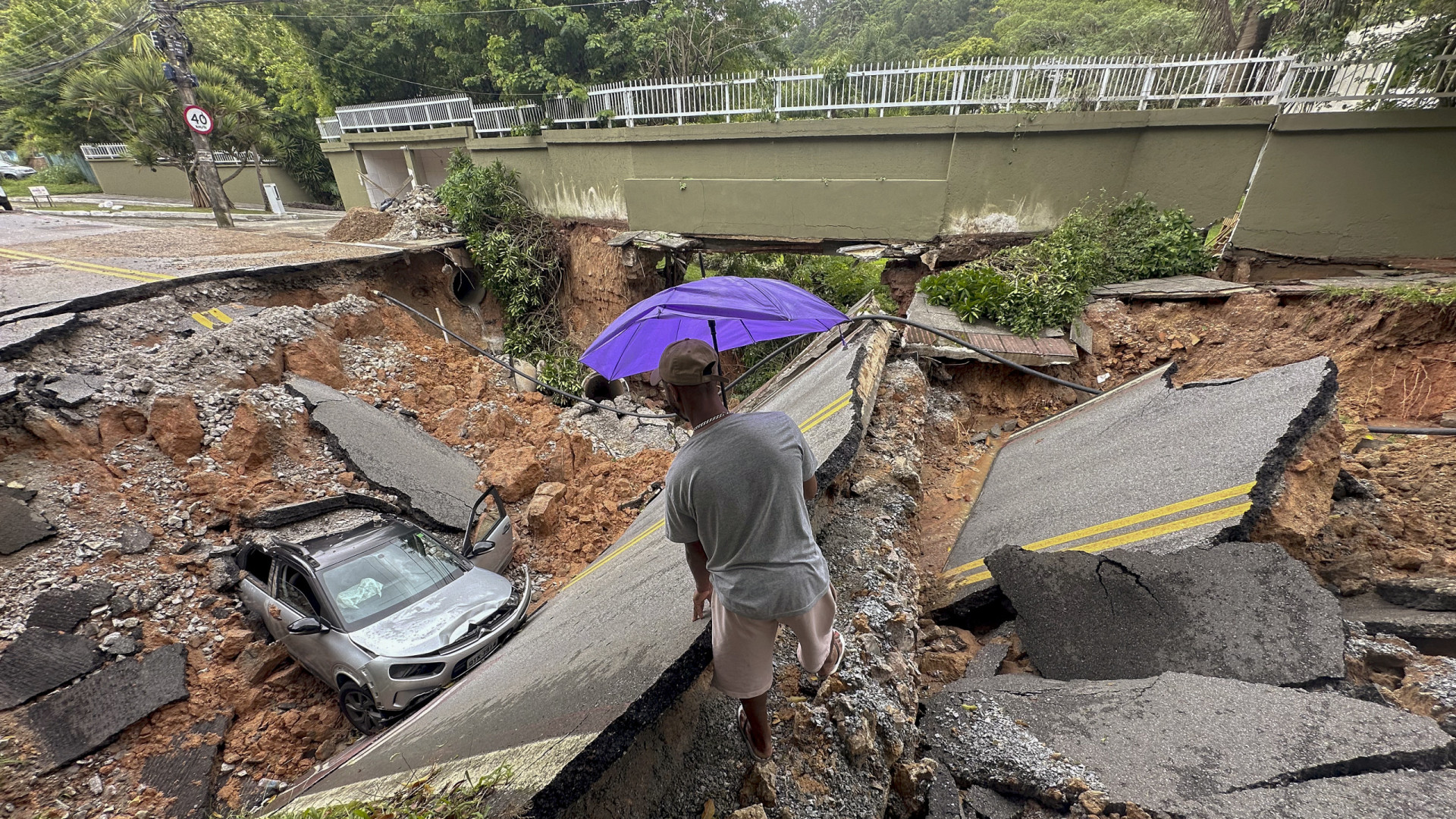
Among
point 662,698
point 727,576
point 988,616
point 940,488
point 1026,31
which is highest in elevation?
point 1026,31

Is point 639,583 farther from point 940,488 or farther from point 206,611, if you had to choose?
point 206,611

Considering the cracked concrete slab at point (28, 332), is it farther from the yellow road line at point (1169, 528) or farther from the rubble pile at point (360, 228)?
the yellow road line at point (1169, 528)

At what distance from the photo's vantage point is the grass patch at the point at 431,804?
159 cm

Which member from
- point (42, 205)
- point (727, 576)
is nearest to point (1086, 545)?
point (727, 576)

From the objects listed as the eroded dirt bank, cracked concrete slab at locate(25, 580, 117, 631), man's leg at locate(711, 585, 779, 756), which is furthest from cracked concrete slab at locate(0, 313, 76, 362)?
man's leg at locate(711, 585, 779, 756)

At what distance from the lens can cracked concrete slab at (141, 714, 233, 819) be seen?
3.46 meters

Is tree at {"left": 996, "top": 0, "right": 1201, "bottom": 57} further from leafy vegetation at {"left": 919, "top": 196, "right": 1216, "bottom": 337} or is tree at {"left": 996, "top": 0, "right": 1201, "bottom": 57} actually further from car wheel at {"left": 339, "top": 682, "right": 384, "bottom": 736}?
car wheel at {"left": 339, "top": 682, "right": 384, "bottom": 736}

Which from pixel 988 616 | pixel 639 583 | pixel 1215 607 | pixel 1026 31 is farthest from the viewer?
pixel 1026 31

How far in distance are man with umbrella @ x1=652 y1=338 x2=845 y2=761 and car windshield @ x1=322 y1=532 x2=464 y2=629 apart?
3.64 metres

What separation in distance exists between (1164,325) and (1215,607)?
15.2 feet

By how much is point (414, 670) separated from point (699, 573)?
3.10 metres

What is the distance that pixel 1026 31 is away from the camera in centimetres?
2569

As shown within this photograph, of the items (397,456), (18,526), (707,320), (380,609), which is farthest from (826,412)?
(18,526)

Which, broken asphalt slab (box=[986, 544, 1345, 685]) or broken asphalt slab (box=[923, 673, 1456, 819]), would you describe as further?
broken asphalt slab (box=[986, 544, 1345, 685])
